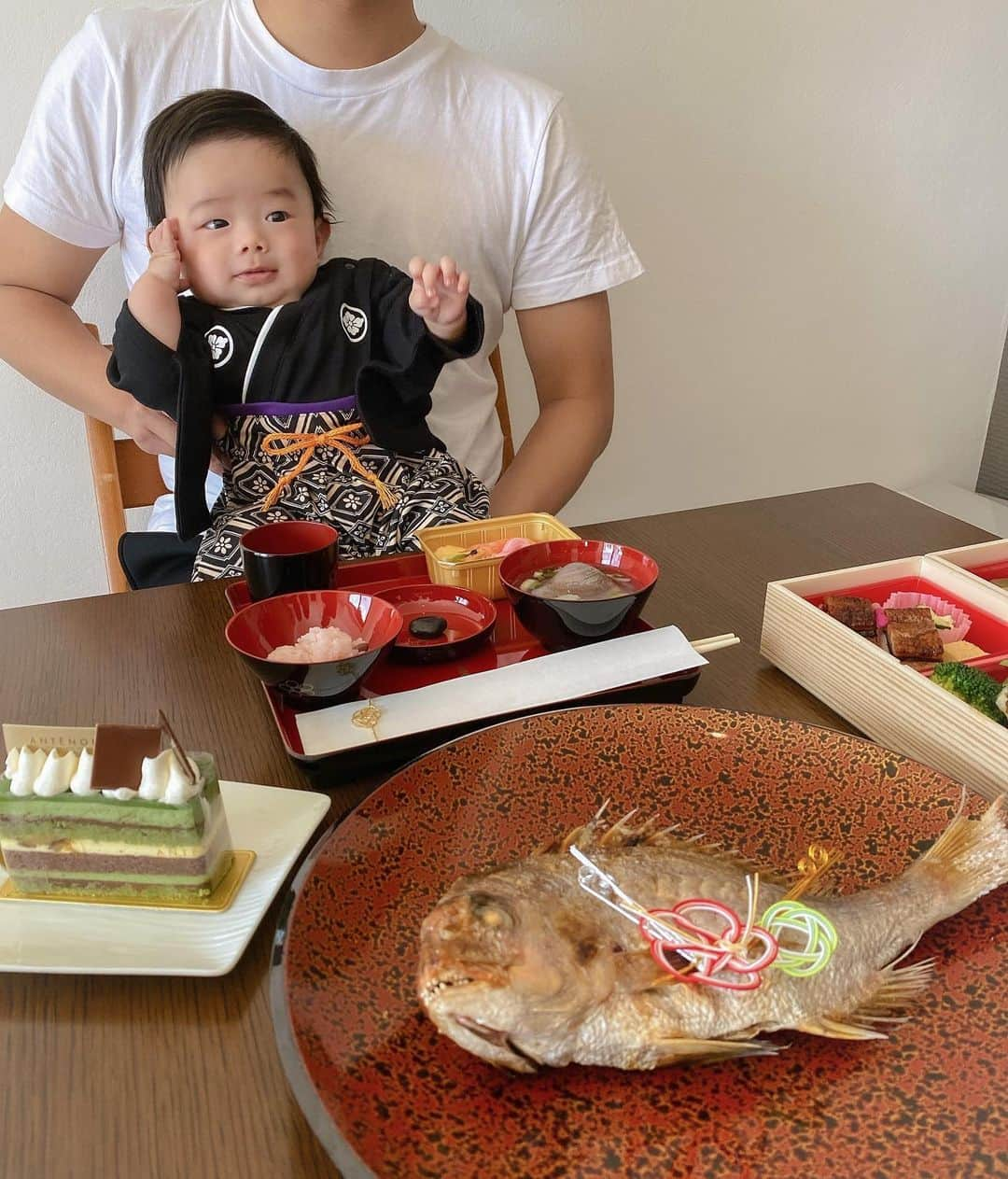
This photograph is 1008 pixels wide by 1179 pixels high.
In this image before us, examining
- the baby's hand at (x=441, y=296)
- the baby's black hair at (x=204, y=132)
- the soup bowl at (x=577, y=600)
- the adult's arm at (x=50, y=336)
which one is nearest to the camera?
the soup bowl at (x=577, y=600)

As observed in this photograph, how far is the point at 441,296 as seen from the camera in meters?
1.30

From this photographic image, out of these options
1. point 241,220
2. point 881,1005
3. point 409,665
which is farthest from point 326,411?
point 881,1005

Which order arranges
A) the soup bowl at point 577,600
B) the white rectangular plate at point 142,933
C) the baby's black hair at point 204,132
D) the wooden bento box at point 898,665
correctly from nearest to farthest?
the white rectangular plate at point 142,933 → the wooden bento box at point 898,665 → the soup bowl at point 577,600 → the baby's black hair at point 204,132

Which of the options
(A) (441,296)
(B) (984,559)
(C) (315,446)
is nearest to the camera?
(B) (984,559)

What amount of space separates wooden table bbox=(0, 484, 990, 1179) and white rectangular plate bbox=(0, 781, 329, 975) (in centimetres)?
2

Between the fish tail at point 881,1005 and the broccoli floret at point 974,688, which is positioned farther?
the broccoli floret at point 974,688

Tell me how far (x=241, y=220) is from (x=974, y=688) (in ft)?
3.74

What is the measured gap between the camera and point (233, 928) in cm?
62

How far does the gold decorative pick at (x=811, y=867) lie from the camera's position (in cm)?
63

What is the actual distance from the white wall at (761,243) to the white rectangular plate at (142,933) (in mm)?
1539

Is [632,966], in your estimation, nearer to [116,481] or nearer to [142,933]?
[142,933]

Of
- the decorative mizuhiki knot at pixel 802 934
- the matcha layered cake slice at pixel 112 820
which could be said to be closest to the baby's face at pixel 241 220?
the matcha layered cake slice at pixel 112 820

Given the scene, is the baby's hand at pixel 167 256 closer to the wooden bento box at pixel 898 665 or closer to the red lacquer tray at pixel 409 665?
the red lacquer tray at pixel 409 665

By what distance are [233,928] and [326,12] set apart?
4.89 feet
